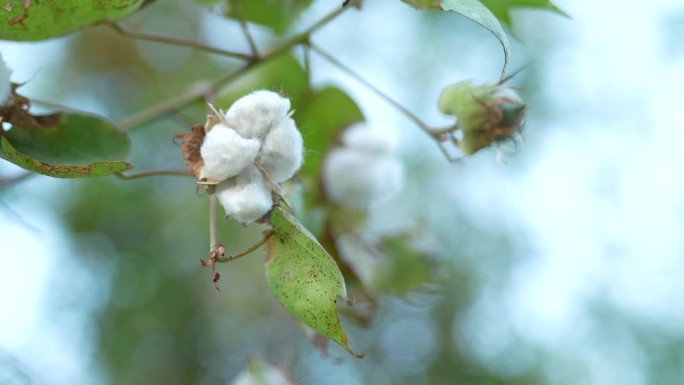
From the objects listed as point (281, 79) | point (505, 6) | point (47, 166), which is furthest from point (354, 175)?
point (47, 166)

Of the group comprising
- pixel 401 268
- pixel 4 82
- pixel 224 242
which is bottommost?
pixel 224 242

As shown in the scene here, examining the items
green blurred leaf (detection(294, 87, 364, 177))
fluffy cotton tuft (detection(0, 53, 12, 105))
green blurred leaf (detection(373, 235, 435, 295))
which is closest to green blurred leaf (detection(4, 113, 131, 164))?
fluffy cotton tuft (detection(0, 53, 12, 105))

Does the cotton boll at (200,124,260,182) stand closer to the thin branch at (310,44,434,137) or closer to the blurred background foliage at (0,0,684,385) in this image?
the thin branch at (310,44,434,137)

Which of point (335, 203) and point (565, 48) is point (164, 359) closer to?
point (565, 48)

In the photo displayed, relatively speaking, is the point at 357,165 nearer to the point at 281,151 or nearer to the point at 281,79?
the point at 281,79

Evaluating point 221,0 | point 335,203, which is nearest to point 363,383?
point 335,203

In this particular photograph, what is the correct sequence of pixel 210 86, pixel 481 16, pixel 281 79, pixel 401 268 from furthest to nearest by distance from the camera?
1. pixel 401 268
2. pixel 281 79
3. pixel 210 86
4. pixel 481 16
